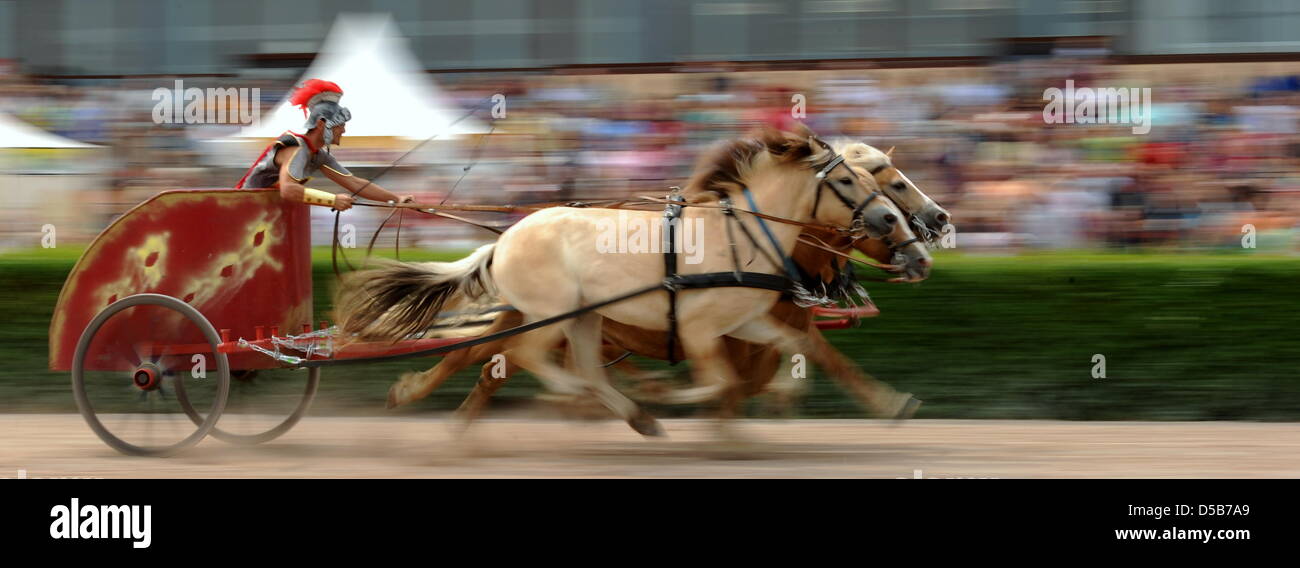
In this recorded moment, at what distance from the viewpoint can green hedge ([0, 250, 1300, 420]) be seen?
8000 millimetres

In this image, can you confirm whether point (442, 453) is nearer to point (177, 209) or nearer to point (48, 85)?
point (177, 209)

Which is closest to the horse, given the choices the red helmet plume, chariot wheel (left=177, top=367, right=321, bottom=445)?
chariot wheel (left=177, top=367, right=321, bottom=445)

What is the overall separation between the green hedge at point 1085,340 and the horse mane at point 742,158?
1819 millimetres

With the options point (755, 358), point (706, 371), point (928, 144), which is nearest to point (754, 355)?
point (755, 358)

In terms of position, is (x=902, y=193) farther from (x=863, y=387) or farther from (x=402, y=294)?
(x=402, y=294)

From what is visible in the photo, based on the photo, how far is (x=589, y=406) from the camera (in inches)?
271

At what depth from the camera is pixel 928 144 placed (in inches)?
388

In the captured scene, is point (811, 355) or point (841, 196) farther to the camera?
point (811, 355)

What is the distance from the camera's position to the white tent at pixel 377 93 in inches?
403

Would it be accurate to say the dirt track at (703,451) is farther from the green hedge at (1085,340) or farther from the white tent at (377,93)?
the white tent at (377,93)

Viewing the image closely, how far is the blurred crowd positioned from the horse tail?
2684mm

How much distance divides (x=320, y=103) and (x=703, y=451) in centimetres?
233

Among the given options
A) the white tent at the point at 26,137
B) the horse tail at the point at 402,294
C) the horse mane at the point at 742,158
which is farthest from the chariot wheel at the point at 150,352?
the white tent at the point at 26,137

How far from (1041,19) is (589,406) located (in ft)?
17.2
